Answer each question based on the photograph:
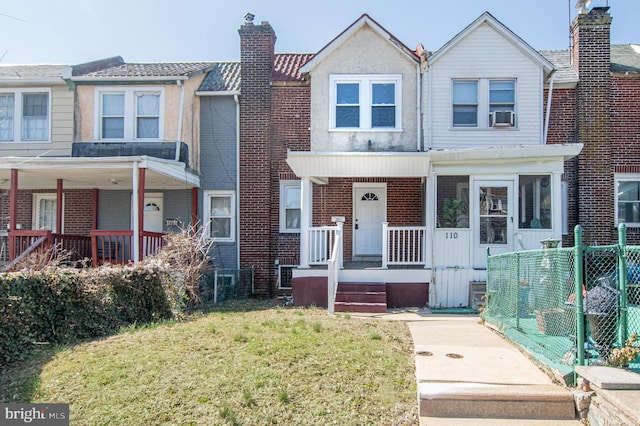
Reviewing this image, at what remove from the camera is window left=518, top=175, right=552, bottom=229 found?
1355cm

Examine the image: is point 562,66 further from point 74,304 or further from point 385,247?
point 74,304

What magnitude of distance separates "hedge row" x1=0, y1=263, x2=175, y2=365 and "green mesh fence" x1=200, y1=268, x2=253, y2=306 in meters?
4.20

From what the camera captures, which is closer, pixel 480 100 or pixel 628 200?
pixel 480 100

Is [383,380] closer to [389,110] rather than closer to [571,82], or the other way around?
[389,110]

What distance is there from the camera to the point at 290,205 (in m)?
16.1

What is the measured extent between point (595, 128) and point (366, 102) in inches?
250

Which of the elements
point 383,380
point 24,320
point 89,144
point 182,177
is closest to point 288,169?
point 182,177

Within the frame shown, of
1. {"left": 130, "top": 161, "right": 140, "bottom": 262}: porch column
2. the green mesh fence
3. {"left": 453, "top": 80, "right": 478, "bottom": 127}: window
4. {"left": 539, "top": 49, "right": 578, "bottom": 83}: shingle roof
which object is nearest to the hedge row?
{"left": 130, "top": 161, "right": 140, "bottom": 262}: porch column

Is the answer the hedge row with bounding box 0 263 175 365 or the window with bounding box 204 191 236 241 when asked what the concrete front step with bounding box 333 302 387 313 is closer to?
the hedge row with bounding box 0 263 175 365

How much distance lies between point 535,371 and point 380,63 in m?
10.6

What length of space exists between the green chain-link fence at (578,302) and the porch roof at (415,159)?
541 cm

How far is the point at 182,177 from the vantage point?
50.0 ft

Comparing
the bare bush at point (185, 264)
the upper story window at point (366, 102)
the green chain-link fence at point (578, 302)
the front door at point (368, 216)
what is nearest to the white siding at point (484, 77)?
the upper story window at point (366, 102)

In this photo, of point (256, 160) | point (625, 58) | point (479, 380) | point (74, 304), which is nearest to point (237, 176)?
point (256, 160)
